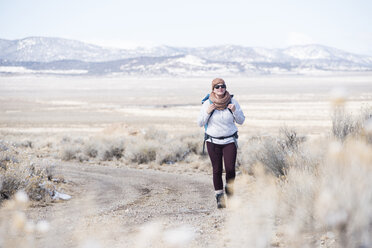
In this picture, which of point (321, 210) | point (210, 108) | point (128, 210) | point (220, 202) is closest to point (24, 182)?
point (128, 210)

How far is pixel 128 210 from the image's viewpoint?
644 cm

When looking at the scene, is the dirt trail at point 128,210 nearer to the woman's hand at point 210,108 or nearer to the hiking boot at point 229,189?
the hiking boot at point 229,189

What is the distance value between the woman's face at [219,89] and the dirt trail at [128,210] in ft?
5.09

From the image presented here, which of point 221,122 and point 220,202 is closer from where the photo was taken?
point 221,122

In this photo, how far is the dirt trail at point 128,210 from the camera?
4.61m

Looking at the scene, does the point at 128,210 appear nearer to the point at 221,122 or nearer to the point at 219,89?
the point at 221,122

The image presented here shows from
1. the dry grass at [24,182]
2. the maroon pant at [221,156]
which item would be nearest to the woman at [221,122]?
the maroon pant at [221,156]

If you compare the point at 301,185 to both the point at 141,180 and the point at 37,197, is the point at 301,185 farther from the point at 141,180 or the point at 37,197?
the point at 141,180

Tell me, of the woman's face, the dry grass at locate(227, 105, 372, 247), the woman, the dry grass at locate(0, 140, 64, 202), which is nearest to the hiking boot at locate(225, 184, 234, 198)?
the woman

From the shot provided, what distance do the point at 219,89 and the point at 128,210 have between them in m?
2.20

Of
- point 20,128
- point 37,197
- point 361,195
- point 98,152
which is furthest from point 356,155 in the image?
point 20,128

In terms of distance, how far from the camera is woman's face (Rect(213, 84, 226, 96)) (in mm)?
5875

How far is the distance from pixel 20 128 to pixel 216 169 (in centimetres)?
2903

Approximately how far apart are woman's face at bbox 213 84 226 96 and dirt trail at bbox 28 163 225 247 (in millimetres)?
1552
